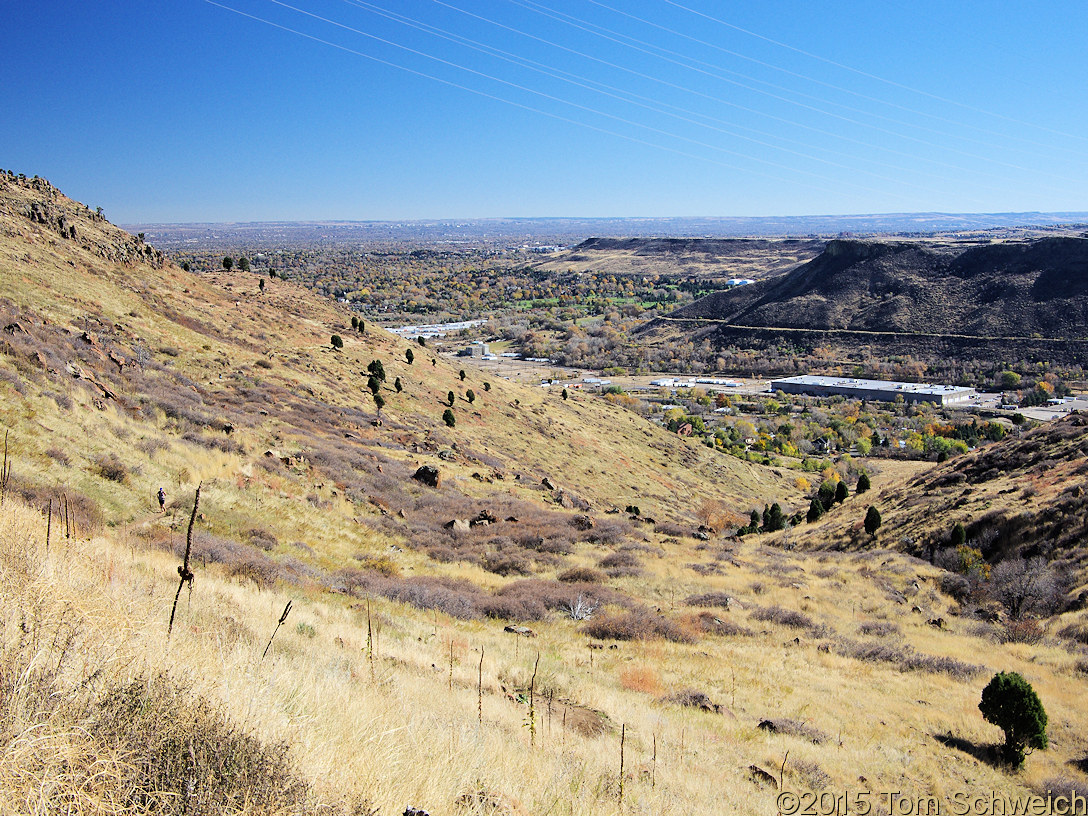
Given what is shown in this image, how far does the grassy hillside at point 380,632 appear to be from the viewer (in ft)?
12.5

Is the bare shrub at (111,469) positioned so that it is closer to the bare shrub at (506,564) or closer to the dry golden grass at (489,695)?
the dry golden grass at (489,695)

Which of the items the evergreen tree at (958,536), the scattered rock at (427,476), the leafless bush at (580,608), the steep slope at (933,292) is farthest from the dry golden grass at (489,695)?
the steep slope at (933,292)

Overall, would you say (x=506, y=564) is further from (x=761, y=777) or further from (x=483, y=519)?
(x=761, y=777)

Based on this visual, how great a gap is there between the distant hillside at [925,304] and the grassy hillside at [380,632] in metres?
90.7

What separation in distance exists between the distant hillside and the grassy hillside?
9074 centimetres

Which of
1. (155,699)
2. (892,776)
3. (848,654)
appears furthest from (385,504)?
(155,699)

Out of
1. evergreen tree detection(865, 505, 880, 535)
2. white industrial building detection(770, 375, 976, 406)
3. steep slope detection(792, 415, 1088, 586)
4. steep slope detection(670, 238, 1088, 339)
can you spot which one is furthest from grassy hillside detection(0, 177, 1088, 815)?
steep slope detection(670, 238, 1088, 339)

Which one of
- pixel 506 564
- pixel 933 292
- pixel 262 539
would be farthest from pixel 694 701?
pixel 933 292

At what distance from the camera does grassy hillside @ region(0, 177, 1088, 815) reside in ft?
12.5

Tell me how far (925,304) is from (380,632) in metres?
124

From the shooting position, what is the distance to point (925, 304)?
109688mm

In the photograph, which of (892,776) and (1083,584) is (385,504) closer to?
(892,776)

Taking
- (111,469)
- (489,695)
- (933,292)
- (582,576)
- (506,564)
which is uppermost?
(933,292)

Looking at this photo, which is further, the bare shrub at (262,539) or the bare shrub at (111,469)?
the bare shrub at (262,539)
